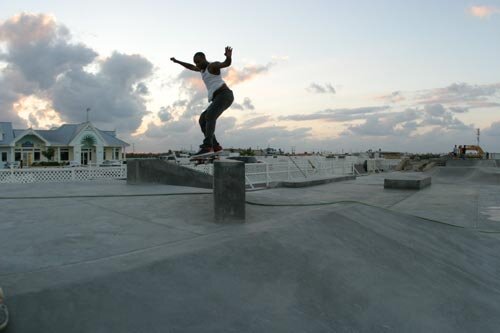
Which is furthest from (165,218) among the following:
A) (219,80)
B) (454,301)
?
(454,301)

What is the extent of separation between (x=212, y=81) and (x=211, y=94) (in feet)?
0.76

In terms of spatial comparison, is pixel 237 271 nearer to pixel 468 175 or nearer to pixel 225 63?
pixel 225 63

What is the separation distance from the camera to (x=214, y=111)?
6496 millimetres

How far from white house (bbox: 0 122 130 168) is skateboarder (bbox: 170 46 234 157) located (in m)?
43.0

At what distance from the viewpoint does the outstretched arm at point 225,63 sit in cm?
582

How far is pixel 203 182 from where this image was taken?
998 centimetres

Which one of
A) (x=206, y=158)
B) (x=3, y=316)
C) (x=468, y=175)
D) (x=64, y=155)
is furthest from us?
(x=64, y=155)

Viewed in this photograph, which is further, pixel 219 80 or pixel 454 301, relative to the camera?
pixel 219 80

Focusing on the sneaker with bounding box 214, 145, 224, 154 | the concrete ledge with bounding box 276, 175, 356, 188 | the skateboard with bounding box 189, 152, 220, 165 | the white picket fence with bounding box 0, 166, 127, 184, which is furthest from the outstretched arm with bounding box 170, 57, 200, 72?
the white picket fence with bounding box 0, 166, 127, 184

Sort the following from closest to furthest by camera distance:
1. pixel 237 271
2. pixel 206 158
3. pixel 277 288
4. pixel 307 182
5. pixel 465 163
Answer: pixel 277 288
pixel 237 271
pixel 206 158
pixel 307 182
pixel 465 163

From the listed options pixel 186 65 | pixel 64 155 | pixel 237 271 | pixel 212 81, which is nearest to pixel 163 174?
pixel 186 65

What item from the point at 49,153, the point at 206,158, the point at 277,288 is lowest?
the point at 277,288

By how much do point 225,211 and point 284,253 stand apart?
1.48m

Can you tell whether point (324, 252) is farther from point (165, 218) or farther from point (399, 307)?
point (165, 218)
